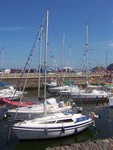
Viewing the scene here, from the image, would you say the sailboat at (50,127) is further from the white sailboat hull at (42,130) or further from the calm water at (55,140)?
the calm water at (55,140)

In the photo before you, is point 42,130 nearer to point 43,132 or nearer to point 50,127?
point 43,132

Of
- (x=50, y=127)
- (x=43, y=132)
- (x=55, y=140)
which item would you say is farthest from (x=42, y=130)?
(x=55, y=140)

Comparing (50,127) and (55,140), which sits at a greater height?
(50,127)

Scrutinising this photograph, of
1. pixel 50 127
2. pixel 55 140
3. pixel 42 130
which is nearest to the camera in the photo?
pixel 42 130

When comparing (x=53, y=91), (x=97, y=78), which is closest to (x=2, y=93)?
(x=53, y=91)

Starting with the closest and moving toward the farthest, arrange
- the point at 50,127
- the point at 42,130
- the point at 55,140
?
the point at 42,130 → the point at 50,127 → the point at 55,140

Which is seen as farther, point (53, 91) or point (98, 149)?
point (53, 91)

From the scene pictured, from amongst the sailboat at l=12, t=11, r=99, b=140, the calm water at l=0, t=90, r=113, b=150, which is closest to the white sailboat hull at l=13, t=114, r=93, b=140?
the sailboat at l=12, t=11, r=99, b=140

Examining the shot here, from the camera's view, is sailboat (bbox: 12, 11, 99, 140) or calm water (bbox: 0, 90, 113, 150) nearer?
calm water (bbox: 0, 90, 113, 150)

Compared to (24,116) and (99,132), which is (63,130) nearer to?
(99,132)

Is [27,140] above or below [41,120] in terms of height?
below

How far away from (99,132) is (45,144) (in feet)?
18.0

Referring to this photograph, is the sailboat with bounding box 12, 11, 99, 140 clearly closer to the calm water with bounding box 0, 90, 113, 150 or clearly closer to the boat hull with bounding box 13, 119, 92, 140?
the boat hull with bounding box 13, 119, 92, 140

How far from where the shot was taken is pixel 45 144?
74.1 feet
